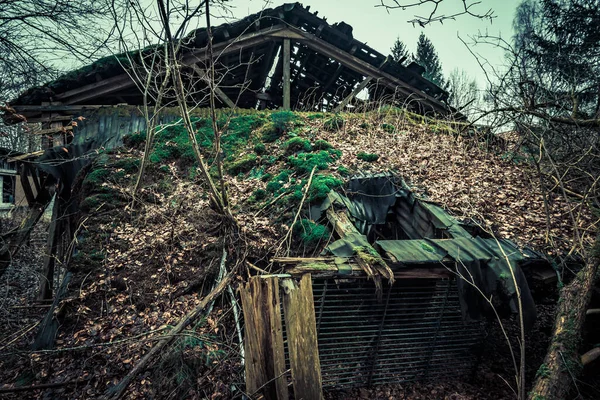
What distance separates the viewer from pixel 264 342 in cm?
337

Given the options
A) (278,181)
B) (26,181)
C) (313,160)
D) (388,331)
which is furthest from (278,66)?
(388,331)

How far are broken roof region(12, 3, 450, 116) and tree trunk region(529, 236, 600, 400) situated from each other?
21.1ft

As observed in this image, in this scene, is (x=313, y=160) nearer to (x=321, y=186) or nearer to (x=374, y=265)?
(x=321, y=186)

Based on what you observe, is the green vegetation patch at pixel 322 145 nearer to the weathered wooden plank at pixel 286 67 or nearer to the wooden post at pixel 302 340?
the weathered wooden plank at pixel 286 67

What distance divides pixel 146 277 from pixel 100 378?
1572 millimetres

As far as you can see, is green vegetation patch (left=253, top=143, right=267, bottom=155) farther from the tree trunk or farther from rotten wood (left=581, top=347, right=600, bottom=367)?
rotten wood (left=581, top=347, right=600, bottom=367)

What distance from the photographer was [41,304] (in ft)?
21.2

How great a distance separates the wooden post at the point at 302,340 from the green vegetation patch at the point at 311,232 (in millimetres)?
1691

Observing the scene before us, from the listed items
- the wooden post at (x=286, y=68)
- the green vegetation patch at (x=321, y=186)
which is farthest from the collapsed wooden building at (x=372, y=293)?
the wooden post at (x=286, y=68)

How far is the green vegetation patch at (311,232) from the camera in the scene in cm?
511

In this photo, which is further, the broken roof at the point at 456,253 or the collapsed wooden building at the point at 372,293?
the broken roof at the point at 456,253

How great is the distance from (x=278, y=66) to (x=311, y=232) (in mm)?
10258

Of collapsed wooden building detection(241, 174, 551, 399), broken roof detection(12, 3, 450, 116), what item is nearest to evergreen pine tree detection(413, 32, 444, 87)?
broken roof detection(12, 3, 450, 116)

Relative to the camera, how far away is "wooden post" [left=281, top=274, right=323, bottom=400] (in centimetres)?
→ 325
